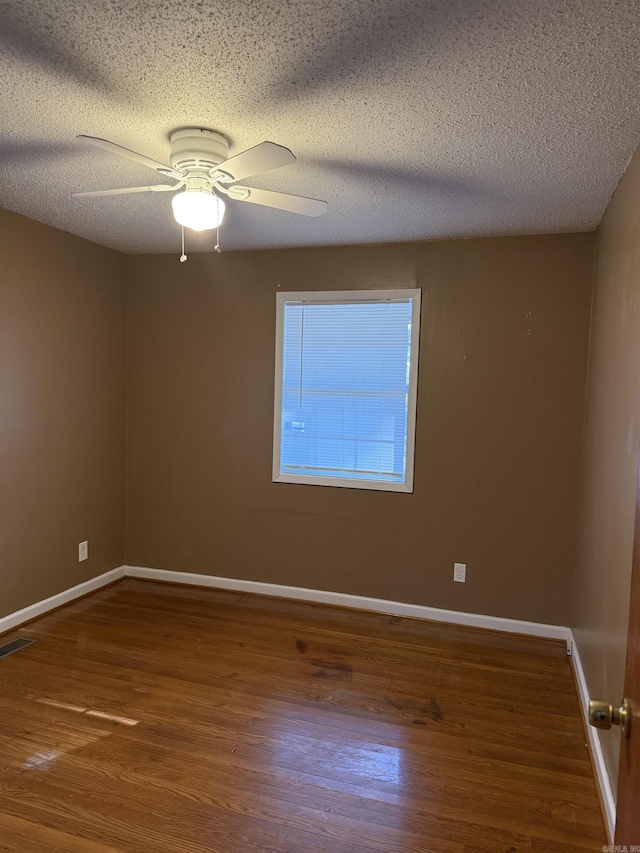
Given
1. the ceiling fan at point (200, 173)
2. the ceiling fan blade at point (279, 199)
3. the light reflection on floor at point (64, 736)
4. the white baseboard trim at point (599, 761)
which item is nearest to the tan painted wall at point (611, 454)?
the white baseboard trim at point (599, 761)

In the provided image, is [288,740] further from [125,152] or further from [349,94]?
[349,94]

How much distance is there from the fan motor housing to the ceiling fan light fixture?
87mm

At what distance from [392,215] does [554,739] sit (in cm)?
268

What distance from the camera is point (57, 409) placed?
3.57 metres

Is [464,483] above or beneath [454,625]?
above

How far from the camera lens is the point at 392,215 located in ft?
9.84

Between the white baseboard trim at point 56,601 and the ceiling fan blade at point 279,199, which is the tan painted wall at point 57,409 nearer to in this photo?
the white baseboard trim at point 56,601

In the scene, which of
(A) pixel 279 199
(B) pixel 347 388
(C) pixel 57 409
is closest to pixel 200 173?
(A) pixel 279 199

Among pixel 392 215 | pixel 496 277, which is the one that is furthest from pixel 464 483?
pixel 392 215

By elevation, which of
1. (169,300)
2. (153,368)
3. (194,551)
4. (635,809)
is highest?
(169,300)

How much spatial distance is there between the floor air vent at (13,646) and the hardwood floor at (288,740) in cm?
7

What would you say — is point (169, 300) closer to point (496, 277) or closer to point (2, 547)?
point (2, 547)

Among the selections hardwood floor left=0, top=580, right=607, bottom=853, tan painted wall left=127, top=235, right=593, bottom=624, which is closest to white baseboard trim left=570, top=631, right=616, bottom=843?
hardwood floor left=0, top=580, right=607, bottom=853

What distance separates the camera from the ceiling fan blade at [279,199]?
2176mm
